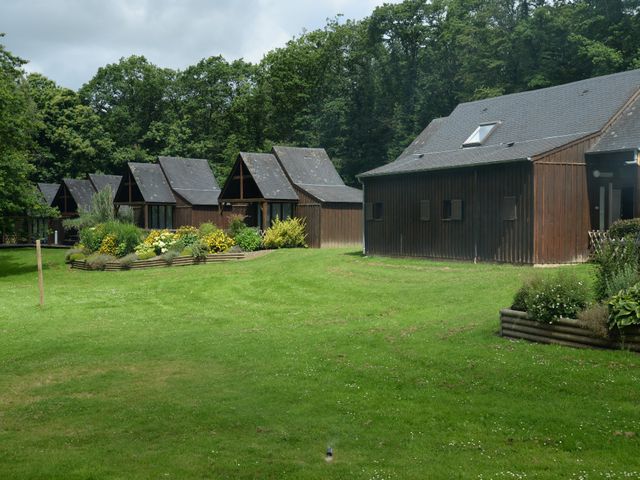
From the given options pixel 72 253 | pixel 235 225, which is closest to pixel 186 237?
pixel 235 225

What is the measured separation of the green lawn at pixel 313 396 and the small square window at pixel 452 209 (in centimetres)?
865

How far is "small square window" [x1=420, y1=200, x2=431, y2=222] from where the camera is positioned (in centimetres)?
3096

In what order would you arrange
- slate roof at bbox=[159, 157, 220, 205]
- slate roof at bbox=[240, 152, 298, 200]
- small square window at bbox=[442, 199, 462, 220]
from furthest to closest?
1. slate roof at bbox=[159, 157, 220, 205]
2. slate roof at bbox=[240, 152, 298, 200]
3. small square window at bbox=[442, 199, 462, 220]

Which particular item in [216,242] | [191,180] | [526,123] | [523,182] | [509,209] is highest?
[526,123]

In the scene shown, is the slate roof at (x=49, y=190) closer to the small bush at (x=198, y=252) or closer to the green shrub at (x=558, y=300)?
the small bush at (x=198, y=252)

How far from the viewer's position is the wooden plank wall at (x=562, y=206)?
25.7 metres

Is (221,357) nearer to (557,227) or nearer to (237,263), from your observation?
(557,227)

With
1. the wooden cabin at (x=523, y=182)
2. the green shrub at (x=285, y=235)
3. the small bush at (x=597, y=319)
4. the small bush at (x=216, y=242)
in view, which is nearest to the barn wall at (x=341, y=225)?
the green shrub at (x=285, y=235)

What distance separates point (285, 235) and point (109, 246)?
32.9 feet

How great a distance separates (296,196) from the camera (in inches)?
1769

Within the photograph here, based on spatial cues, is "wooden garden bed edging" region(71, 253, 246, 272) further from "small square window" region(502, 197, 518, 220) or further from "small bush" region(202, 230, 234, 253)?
"small square window" region(502, 197, 518, 220)

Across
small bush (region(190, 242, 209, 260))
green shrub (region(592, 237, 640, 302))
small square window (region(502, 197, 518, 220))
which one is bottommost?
small bush (region(190, 242, 209, 260))

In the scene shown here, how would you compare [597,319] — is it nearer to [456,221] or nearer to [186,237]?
[456,221]

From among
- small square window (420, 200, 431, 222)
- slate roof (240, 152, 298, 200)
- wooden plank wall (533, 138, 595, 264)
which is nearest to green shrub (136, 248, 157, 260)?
slate roof (240, 152, 298, 200)
